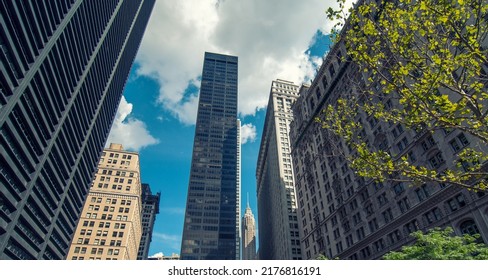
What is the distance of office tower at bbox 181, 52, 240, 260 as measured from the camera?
128 m

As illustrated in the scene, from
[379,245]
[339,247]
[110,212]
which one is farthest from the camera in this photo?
[110,212]

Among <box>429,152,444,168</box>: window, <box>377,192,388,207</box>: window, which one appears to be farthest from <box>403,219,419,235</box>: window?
<box>429,152,444,168</box>: window

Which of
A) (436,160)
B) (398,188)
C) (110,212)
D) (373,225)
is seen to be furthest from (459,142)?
(110,212)

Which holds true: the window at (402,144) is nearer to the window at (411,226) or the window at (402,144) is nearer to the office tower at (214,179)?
the window at (411,226)

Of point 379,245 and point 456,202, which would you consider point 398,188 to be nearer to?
point 456,202

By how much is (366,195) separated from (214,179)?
116 meters

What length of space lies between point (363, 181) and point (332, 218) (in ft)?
40.4

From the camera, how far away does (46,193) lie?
4569cm

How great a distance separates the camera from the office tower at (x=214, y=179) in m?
128

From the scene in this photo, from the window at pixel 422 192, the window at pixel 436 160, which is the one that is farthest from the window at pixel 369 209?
the window at pixel 436 160

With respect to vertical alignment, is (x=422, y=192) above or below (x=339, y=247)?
above

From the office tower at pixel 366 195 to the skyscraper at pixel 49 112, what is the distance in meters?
34.5

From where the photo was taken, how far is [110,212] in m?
83.5

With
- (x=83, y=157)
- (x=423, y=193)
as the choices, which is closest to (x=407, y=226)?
(x=423, y=193)
